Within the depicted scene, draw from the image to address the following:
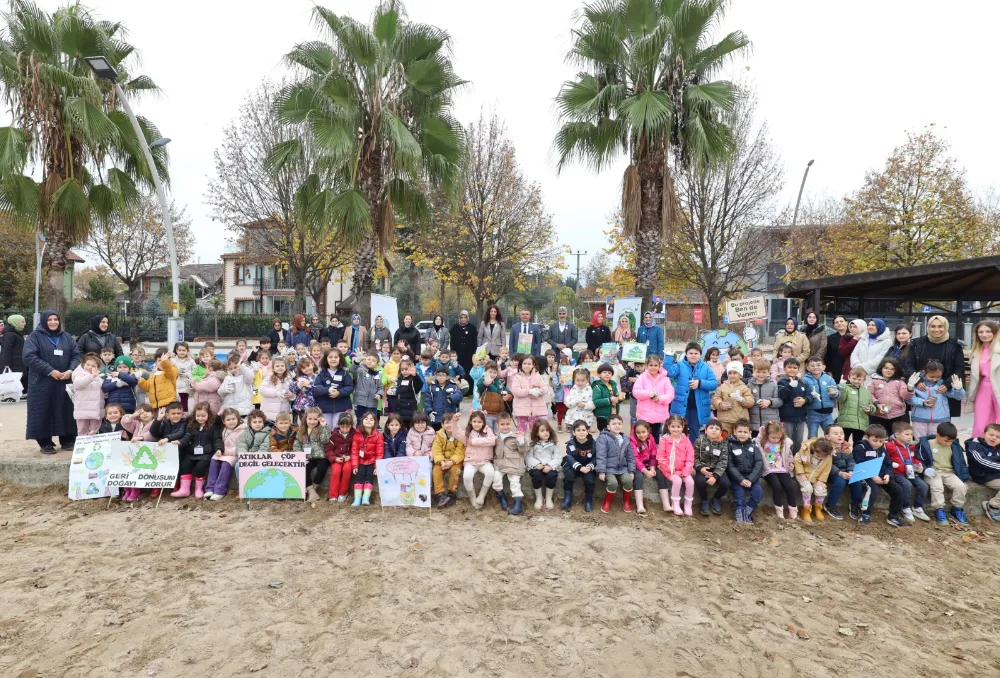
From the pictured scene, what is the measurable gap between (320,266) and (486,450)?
1593cm

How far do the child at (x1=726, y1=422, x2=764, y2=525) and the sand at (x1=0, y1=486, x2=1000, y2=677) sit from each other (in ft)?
0.81

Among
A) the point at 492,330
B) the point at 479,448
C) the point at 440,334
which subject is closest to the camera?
the point at 479,448

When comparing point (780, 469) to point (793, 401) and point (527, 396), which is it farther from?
point (527, 396)

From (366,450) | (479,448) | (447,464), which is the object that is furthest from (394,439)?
(479,448)

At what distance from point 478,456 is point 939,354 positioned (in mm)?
5533

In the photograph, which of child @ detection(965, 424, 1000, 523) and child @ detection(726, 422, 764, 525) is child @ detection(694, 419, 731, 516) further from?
child @ detection(965, 424, 1000, 523)

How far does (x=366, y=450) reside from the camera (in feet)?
20.7

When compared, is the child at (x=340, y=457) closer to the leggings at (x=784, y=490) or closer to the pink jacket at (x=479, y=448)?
the pink jacket at (x=479, y=448)

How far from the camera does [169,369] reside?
23.7ft

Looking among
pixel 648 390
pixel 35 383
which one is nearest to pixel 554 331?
pixel 648 390

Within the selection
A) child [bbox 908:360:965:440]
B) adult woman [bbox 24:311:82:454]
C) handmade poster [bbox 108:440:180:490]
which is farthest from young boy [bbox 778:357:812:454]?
adult woman [bbox 24:311:82:454]

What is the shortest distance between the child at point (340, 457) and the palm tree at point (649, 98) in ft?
22.5

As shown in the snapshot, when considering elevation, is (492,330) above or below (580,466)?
above

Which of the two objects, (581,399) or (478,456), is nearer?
(478,456)
